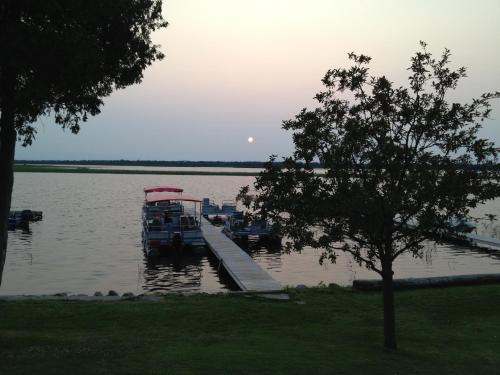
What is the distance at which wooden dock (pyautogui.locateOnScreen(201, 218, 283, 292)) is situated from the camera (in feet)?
74.2

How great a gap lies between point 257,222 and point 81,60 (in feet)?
16.4

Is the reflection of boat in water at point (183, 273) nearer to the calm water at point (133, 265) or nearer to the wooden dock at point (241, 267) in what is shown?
the calm water at point (133, 265)

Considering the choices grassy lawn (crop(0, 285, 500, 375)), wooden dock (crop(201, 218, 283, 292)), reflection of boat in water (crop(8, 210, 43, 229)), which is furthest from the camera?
reflection of boat in water (crop(8, 210, 43, 229))

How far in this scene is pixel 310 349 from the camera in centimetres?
1170

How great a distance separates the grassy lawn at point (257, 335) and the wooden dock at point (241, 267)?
3221 millimetres

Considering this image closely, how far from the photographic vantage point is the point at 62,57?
10.7 m

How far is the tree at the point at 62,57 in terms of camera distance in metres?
10.5

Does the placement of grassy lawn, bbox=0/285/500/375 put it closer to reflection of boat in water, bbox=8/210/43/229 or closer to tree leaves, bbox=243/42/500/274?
tree leaves, bbox=243/42/500/274

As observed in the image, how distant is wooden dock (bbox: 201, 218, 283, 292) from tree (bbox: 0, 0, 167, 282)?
32.3 ft

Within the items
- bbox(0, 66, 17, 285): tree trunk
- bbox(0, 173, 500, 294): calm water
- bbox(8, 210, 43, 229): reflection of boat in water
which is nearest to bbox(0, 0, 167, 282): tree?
bbox(0, 66, 17, 285): tree trunk

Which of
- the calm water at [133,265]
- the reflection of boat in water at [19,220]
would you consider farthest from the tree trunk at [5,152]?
the reflection of boat in water at [19,220]

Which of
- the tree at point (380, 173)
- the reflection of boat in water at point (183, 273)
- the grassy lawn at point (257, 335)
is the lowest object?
the grassy lawn at point (257, 335)

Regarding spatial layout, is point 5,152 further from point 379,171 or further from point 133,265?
point 133,265

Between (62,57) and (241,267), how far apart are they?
1879 cm
